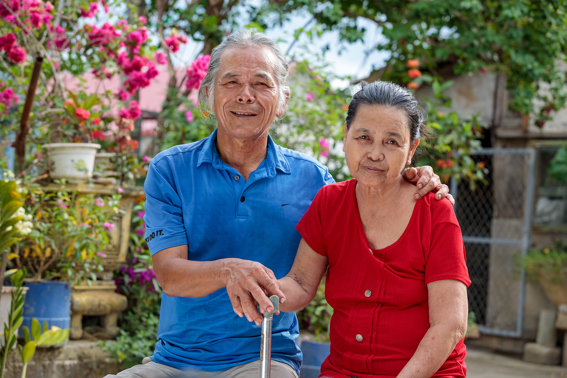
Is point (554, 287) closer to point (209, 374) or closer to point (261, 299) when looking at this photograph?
point (209, 374)

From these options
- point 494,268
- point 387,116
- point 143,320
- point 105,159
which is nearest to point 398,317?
point 387,116

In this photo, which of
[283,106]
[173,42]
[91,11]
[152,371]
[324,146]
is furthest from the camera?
[324,146]

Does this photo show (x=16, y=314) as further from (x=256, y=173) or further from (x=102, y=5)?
(x=102, y=5)

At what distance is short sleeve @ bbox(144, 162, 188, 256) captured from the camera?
199cm

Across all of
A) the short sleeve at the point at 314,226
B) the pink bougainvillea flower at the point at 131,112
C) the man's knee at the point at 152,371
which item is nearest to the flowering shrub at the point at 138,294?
the pink bougainvillea flower at the point at 131,112

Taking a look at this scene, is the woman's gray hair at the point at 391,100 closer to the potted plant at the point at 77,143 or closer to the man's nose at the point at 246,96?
the man's nose at the point at 246,96

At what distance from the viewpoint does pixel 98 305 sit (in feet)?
12.7

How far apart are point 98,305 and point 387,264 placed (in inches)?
103

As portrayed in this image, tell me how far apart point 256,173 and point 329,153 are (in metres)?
2.88

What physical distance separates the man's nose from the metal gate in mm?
5580

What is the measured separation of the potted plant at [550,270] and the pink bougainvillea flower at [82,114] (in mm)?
5244

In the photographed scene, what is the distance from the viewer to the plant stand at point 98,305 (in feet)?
12.5

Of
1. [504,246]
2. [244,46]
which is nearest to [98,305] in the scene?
[244,46]

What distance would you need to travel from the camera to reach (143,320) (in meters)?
4.01
